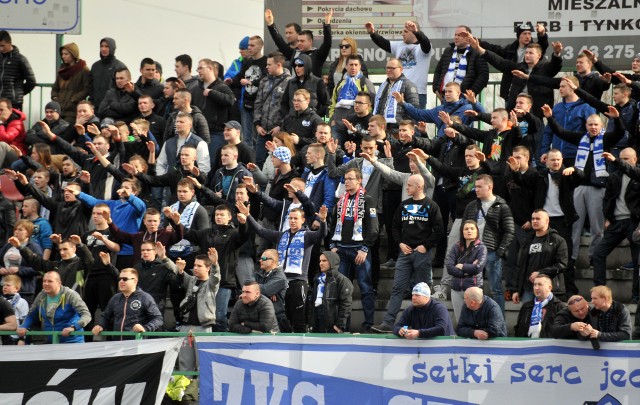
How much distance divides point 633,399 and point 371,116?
22.5ft

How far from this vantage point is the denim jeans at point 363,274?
17781 mm

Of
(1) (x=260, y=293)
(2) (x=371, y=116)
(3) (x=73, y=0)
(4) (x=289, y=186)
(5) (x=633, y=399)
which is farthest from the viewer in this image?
(3) (x=73, y=0)

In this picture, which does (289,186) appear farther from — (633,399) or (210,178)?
(633,399)

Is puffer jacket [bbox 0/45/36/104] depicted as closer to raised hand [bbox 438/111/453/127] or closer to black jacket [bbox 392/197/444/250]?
raised hand [bbox 438/111/453/127]

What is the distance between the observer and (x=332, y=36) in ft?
78.7

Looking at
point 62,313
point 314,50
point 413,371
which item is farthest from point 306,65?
point 413,371

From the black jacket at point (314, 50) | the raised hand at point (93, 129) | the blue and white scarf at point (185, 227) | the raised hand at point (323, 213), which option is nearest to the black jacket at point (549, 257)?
the raised hand at point (323, 213)

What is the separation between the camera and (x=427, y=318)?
A: 1563cm

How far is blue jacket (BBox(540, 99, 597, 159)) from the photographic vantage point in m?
19.6

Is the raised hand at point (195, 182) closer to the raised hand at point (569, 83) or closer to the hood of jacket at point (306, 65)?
the hood of jacket at point (306, 65)

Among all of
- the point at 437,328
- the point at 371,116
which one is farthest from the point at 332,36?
the point at 437,328

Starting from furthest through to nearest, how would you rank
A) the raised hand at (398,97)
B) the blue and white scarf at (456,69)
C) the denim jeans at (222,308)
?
the blue and white scarf at (456,69) < the raised hand at (398,97) < the denim jeans at (222,308)

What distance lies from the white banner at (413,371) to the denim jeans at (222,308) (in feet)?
6.49

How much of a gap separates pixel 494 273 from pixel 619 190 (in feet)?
6.38
